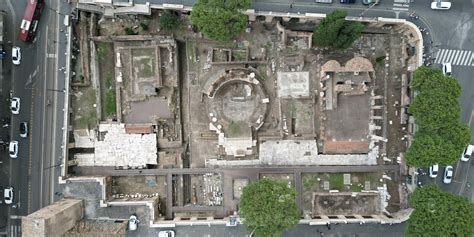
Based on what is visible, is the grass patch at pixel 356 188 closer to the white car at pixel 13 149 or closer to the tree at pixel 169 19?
the tree at pixel 169 19

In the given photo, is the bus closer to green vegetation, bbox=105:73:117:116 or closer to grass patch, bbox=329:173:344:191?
green vegetation, bbox=105:73:117:116

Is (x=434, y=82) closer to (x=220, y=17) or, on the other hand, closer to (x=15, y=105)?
(x=220, y=17)

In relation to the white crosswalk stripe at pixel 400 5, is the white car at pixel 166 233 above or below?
below

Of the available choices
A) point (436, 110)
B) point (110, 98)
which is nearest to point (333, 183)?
point (436, 110)

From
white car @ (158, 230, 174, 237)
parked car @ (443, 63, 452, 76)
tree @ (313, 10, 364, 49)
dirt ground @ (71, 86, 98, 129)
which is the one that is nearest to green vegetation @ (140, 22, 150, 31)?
dirt ground @ (71, 86, 98, 129)

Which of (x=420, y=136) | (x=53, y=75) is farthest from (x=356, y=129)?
(x=53, y=75)

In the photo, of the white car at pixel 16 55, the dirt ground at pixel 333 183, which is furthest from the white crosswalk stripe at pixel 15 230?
the dirt ground at pixel 333 183
